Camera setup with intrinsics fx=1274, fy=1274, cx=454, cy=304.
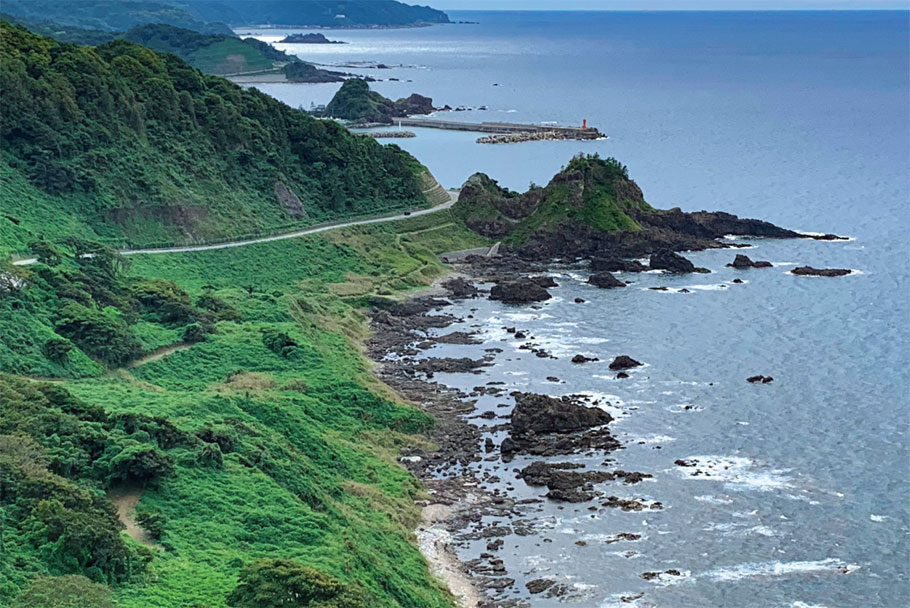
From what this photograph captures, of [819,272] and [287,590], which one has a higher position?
[819,272]

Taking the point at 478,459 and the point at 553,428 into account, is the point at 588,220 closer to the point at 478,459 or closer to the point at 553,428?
the point at 553,428

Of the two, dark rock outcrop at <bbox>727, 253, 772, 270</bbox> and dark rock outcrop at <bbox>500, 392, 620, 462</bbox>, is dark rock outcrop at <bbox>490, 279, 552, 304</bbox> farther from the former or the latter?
dark rock outcrop at <bbox>500, 392, 620, 462</bbox>

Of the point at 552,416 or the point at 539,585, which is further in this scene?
the point at 552,416

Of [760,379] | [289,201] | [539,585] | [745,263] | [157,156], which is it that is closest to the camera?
[539,585]

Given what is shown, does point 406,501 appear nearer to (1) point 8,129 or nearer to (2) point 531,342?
(2) point 531,342

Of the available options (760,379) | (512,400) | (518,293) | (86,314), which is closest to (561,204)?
(518,293)

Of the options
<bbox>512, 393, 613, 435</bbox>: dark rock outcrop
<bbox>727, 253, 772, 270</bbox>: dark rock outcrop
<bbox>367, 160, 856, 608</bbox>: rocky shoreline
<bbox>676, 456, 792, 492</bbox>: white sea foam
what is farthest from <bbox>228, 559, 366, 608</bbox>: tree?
<bbox>727, 253, 772, 270</bbox>: dark rock outcrop

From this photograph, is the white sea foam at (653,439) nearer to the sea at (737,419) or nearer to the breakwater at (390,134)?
the sea at (737,419)

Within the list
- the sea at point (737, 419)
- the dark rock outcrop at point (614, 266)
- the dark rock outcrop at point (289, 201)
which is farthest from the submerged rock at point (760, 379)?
the dark rock outcrop at point (289, 201)
